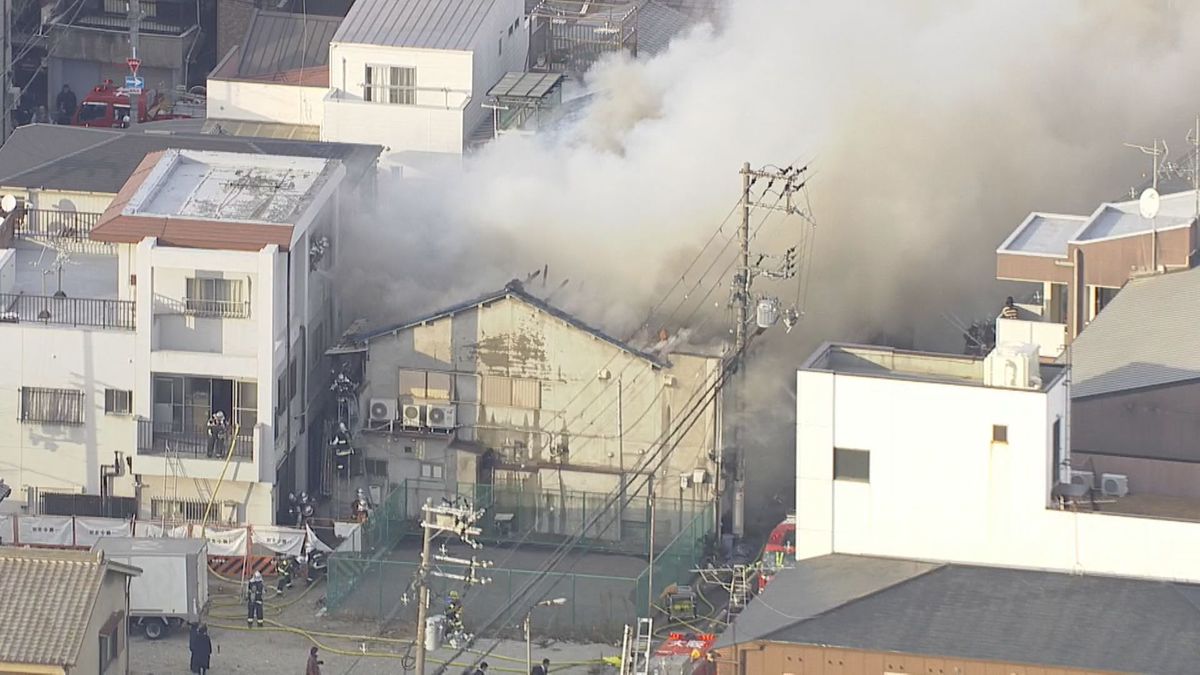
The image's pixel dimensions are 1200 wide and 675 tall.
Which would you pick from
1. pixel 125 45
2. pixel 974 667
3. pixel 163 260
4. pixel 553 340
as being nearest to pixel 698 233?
pixel 553 340

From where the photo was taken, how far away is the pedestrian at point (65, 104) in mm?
75312

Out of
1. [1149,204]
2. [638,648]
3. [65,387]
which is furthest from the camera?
[65,387]

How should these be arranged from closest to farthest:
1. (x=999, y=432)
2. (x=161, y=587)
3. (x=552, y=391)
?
(x=999, y=432) < (x=161, y=587) < (x=552, y=391)

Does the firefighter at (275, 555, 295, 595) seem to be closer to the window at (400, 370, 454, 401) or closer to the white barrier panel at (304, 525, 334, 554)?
the white barrier panel at (304, 525, 334, 554)

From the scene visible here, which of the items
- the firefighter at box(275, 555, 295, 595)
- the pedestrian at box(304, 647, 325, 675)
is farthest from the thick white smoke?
the pedestrian at box(304, 647, 325, 675)

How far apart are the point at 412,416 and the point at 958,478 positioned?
43.5 feet

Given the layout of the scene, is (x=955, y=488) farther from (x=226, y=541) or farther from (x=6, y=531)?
(x=6, y=531)

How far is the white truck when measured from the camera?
46.3 m

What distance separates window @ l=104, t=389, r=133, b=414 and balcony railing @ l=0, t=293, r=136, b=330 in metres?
1.01

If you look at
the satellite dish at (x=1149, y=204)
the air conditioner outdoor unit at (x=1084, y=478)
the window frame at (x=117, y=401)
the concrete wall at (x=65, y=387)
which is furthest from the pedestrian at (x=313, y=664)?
the satellite dish at (x=1149, y=204)

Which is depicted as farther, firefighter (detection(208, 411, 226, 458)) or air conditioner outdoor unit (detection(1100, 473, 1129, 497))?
firefighter (detection(208, 411, 226, 458))

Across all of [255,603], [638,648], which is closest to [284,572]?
[255,603]

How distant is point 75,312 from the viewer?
5094 cm

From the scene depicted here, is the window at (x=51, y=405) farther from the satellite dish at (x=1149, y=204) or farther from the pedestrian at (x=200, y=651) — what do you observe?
the satellite dish at (x=1149, y=204)
